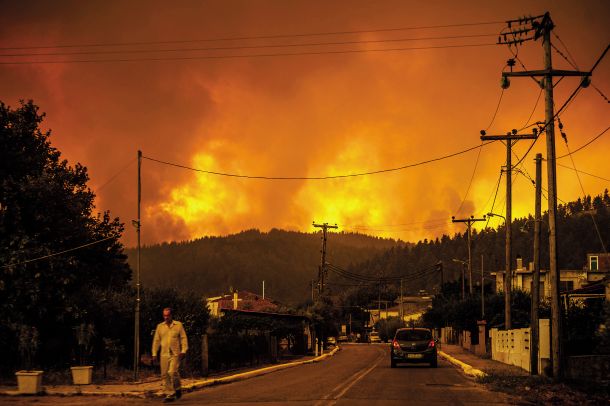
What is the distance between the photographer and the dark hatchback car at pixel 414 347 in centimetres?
3400

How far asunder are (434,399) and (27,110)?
3245 cm

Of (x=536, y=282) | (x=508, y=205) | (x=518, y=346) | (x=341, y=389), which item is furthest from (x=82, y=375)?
(x=508, y=205)

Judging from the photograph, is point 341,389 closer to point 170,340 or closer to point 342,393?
point 342,393

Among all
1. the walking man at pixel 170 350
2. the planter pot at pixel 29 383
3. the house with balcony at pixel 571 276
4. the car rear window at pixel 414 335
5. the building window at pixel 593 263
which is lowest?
the planter pot at pixel 29 383

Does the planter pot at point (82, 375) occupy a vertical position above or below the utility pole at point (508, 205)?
below

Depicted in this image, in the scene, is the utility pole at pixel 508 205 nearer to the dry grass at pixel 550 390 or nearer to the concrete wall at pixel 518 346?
the concrete wall at pixel 518 346

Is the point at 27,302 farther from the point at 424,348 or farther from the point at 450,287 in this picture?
the point at 450,287

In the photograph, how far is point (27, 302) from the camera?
31734 mm

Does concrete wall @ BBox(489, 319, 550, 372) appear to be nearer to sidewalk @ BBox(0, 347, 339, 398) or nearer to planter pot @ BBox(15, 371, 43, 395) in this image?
sidewalk @ BBox(0, 347, 339, 398)

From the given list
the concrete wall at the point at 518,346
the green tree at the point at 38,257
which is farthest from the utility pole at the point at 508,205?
the green tree at the point at 38,257

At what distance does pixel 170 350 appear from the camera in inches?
666

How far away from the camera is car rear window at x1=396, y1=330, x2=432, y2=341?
34375mm

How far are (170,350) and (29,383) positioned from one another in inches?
198

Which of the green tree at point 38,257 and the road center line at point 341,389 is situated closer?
the road center line at point 341,389
